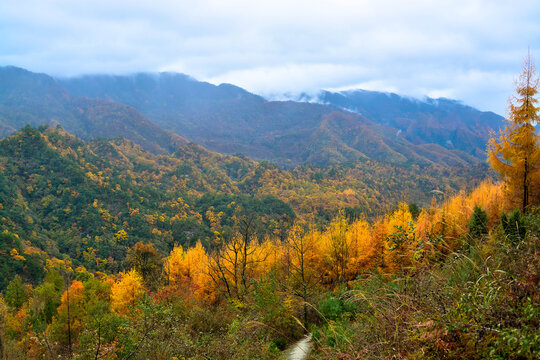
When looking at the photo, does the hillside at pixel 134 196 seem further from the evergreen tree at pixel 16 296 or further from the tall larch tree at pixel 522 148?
the tall larch tree at pixel 522 148

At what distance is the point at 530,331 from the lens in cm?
228

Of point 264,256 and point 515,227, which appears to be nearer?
point 515,227

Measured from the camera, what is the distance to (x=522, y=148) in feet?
57.7

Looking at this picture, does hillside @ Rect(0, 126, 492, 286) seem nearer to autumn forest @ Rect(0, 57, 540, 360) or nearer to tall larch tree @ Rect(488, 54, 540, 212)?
autumn forest @ Rect(0, 57, 540, 360)

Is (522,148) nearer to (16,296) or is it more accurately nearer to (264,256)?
(264,256)

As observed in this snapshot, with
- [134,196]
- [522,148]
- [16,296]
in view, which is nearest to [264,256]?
[522,148]

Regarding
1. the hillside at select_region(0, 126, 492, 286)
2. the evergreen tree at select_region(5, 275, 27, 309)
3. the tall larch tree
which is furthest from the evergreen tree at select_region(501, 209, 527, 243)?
the hillside at select_region(0, 126, 492, 286)

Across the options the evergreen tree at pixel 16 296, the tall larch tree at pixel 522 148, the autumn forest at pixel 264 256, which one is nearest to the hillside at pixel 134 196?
the autumn forest at pixel 264 256

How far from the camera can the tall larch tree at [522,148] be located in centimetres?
1708

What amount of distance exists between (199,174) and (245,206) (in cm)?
6504

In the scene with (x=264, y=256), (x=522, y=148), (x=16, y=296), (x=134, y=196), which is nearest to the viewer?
(x=522, y=148)

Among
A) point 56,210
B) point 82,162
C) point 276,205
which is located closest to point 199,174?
point 82,162

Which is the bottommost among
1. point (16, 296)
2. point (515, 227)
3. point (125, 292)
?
point (16, 296)

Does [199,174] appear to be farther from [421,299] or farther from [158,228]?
[421,299]
